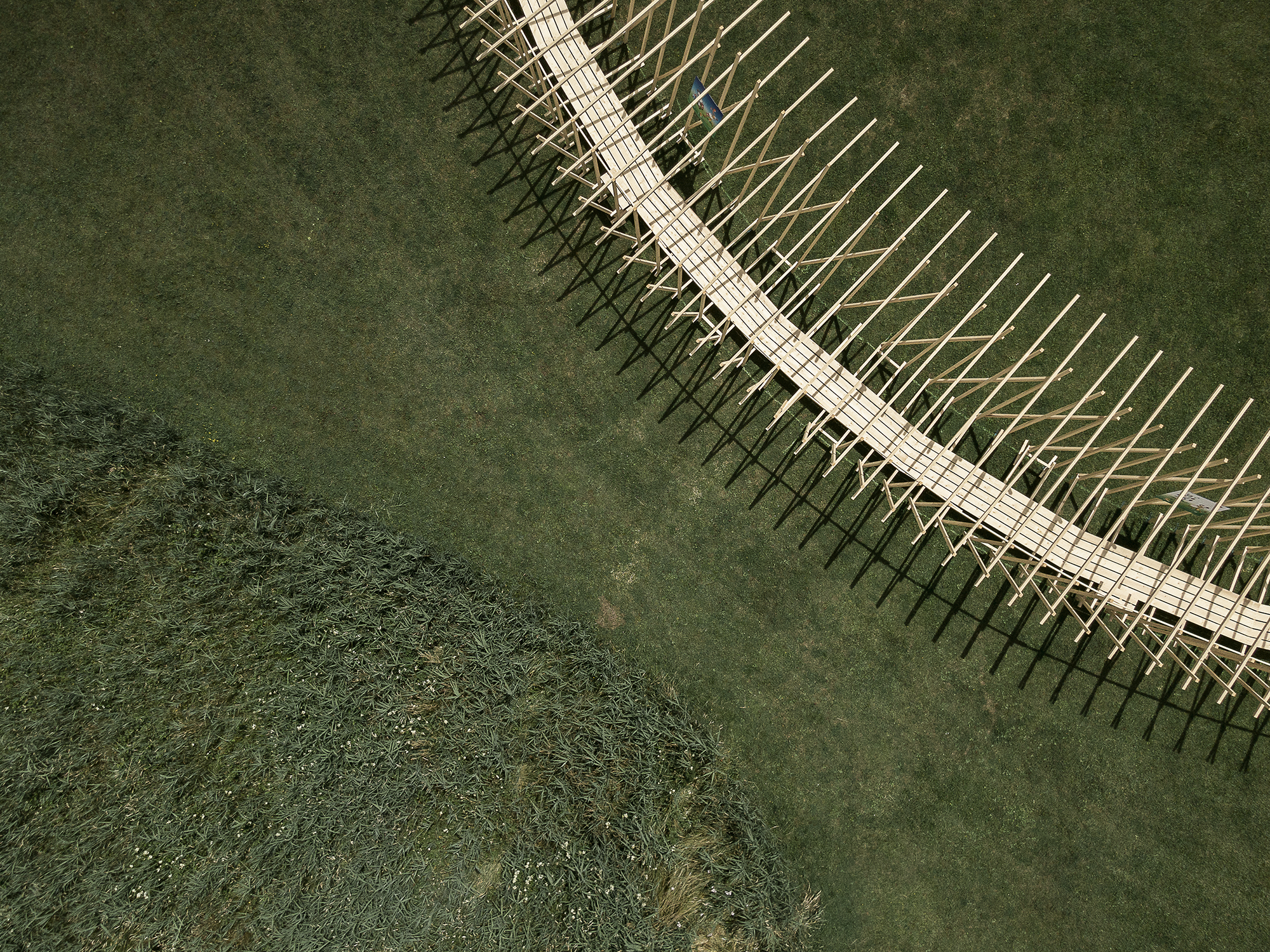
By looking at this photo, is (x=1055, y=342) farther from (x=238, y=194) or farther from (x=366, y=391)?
(x=238, y=194)

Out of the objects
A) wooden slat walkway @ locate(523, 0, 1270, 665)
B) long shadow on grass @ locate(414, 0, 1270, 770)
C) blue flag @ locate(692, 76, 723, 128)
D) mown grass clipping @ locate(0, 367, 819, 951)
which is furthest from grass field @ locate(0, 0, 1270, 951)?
blue flag @ locate(692, 76, 723, 128)

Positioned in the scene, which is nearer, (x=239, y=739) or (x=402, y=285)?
(x=239, y=739)

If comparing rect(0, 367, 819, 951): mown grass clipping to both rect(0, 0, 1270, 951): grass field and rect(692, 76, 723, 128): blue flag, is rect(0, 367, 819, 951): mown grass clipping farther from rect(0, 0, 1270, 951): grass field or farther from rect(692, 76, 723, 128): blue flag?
rect(692, 76, 723, 128): blue flag

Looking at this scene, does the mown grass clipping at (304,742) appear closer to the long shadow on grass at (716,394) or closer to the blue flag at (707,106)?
the long shadow on grass at (716,394)

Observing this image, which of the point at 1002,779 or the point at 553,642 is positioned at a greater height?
the point at 1002,779

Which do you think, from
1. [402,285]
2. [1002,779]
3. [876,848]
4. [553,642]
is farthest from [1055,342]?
[402,285]

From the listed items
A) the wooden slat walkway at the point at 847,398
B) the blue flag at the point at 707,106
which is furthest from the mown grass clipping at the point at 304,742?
the blue flag at the point at 707,106
